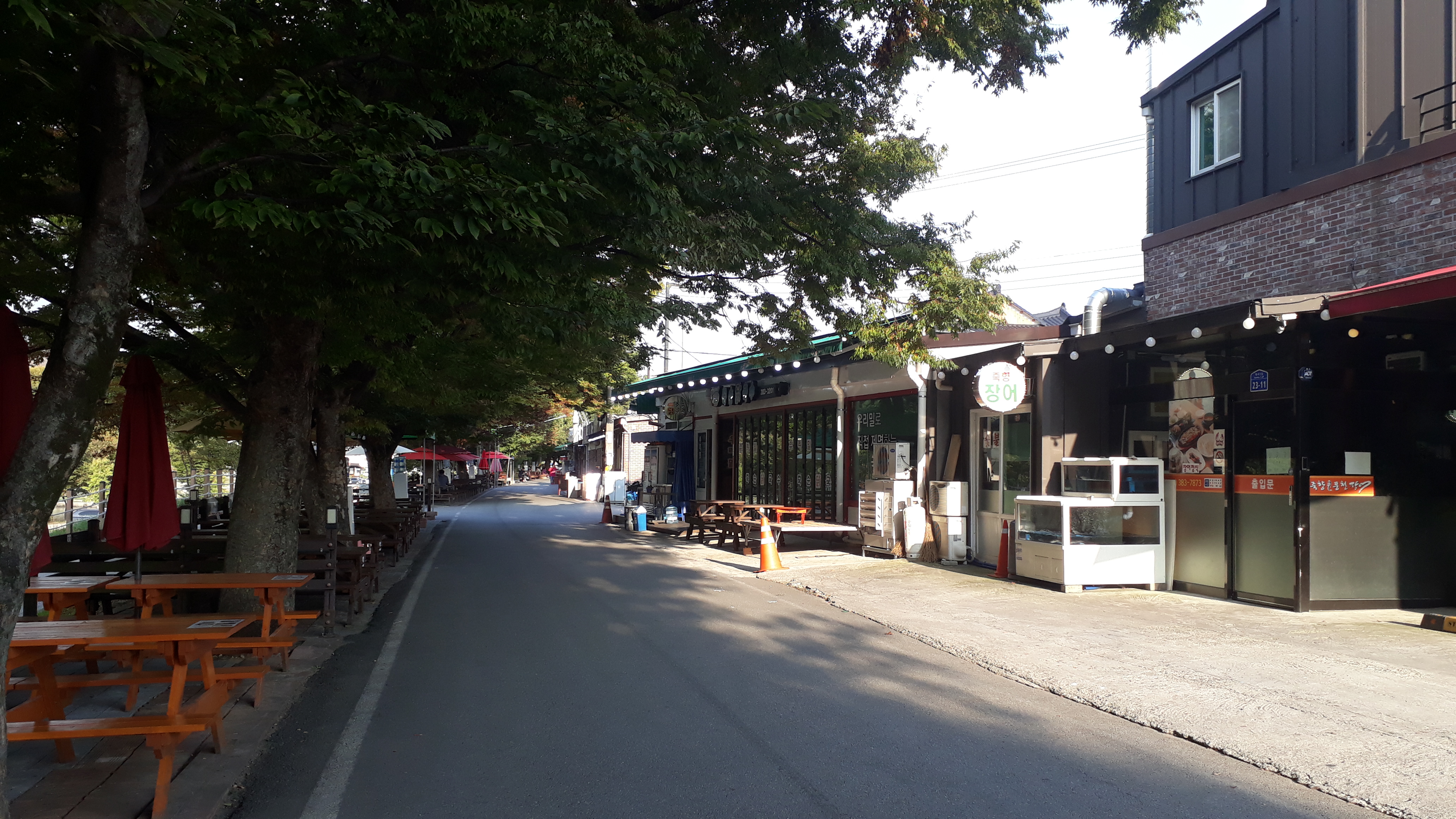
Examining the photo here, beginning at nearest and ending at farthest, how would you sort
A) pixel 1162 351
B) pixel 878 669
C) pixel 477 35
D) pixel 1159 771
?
pixel 1159 771 → pixel 477 35 → pixel 878 669 → pixel 1162 351

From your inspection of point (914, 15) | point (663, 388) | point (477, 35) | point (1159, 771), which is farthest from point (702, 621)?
point (663, 388)

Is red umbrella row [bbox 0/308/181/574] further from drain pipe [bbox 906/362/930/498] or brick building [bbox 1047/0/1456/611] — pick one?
drain pipe [bbox 906/362/930/498]

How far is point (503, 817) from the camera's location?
4.45 m

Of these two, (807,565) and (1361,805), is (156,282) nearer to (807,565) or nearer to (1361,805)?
(807,565)

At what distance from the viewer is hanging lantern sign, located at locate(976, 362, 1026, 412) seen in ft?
43.6

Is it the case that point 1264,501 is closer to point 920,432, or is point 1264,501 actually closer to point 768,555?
point 920,432

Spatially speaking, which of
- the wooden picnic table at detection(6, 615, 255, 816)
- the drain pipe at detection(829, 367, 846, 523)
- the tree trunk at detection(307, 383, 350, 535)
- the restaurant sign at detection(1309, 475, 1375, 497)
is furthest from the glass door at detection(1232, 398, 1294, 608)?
the tree trunk at detection(307, 383, 350, 535)

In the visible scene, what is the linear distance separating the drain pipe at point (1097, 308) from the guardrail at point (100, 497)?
45.8 ft

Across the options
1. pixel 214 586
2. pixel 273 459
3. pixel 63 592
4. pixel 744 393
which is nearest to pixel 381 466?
pixel 744 393

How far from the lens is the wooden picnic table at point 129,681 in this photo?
14.8 ft

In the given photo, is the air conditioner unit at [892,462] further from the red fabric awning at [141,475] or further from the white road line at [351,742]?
the red fabric awning at [141,475]

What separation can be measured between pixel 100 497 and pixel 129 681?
18.7 metres

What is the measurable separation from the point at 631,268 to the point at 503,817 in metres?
7.12

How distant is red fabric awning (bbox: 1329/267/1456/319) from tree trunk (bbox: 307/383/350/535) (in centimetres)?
1359
